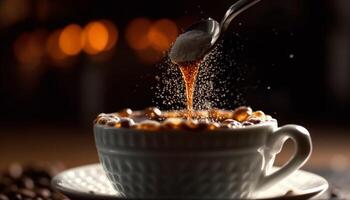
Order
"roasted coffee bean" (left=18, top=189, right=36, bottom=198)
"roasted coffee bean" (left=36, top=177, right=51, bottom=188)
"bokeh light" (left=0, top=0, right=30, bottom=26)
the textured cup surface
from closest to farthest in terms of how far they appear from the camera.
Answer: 1. the textured cup surface
2. "roasted coffee bean" (left=18, top=189, right=36, bottom=198)
3. "roasted coffee bean" (left=36, top=177, right=51, bottom=188)
4. "bokeh light" (left=0, top=0, right=30, bottom=26)

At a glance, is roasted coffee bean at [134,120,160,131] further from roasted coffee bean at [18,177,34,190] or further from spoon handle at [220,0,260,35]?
roasted coffee bean at [18,177,34,190]

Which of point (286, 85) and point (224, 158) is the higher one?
point (224, 158)

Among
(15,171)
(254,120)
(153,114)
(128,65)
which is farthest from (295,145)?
(128,65)

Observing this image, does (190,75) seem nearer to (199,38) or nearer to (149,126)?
(199,38)

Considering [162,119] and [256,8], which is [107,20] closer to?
[256,8]

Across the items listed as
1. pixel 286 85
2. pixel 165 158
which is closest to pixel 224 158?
pixel 165 158

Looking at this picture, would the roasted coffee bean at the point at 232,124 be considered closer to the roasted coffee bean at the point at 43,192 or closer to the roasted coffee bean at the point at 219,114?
the roasted coffee bean at the point at 219,114

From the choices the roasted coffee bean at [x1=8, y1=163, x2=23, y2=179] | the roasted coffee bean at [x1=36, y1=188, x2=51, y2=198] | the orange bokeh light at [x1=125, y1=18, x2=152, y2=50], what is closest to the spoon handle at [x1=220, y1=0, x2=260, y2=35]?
the roasted coffee bean at [x1=36, y1=188, x2=51, y2=198]

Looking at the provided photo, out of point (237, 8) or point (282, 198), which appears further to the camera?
point (237, 8)
